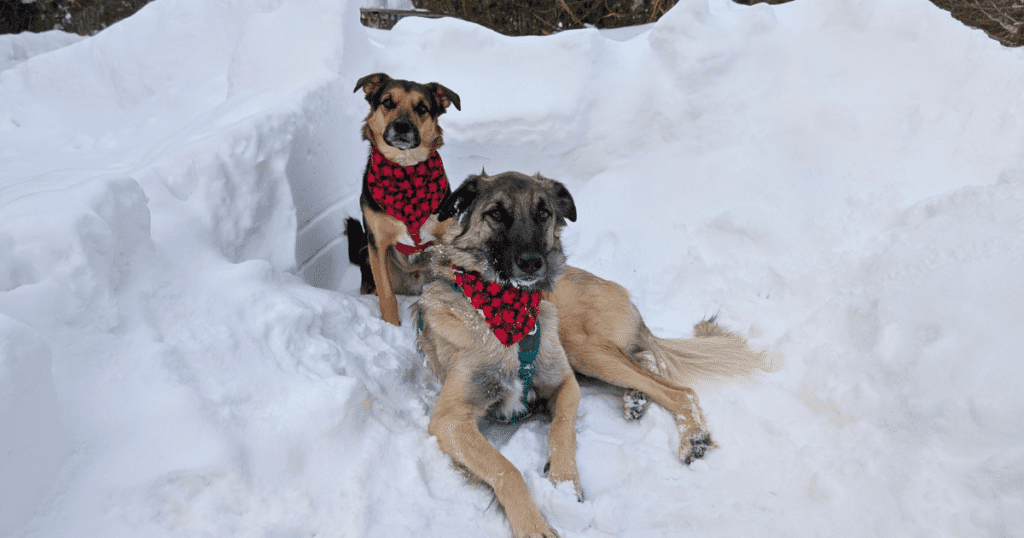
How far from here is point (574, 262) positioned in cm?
478

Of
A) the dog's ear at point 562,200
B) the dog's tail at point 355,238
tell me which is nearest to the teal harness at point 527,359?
the dog's ear at point 562,200

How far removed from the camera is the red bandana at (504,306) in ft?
8.78

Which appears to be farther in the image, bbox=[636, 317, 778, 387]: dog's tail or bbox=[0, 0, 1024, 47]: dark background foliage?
bbox=[0, 0, 1024, 47]: dark background foliage

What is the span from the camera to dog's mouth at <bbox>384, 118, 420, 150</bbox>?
3.48 meters

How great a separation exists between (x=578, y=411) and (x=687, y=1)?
4.07m

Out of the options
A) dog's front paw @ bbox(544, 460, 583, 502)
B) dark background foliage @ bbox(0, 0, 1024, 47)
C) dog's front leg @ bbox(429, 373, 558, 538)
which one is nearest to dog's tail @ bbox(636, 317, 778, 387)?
dog's front paw @ bbox(544, 460, 583, 502)

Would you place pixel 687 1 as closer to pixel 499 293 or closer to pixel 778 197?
pixel 778 197

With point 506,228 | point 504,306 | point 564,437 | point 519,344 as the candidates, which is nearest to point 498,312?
point 504,306

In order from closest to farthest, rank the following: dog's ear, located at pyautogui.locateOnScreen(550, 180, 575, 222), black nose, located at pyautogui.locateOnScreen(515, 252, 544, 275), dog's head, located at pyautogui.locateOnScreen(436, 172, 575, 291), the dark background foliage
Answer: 1. black nose, located at pyautogui.locateOnScreen(515, 252, 544, 275)
2. dog's head, located at pyautogui.locateOnScreen(436, 172, 575, 291)
3. dog's ear, located at pyautogui.locateOnScreen(550, 180, 575, 222)
4. the dark background foliage

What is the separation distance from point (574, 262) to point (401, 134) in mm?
1998

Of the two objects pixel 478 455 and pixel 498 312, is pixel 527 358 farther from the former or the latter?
pixel 478 455

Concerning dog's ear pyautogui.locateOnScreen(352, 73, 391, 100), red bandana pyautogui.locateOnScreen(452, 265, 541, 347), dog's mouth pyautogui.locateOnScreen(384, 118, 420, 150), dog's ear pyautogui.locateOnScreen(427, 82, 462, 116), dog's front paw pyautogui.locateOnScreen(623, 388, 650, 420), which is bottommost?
dog's front paw pyautogui.locateOnScreen(623, 388, 650, 420)

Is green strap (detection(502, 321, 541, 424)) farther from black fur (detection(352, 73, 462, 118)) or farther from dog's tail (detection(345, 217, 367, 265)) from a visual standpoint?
dog's tail (detection(345, 217, 367, 265))

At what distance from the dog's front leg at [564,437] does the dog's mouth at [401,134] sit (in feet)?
5.95
